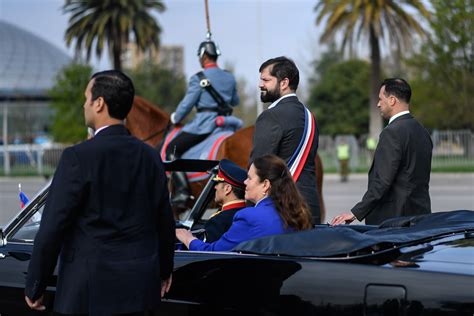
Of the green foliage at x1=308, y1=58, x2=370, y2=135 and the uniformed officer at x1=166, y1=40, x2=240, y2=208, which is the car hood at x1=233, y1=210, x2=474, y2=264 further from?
the green foliage at x1=308, y1=58, x2=370, y2=135

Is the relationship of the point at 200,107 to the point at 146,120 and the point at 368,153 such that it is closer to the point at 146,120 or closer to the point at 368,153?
the point at 146,120

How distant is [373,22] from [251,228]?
27738 millimetres

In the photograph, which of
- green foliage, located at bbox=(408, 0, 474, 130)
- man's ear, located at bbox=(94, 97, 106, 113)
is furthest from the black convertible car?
green foliage, located at bbox=(408, 0, 474, 130)

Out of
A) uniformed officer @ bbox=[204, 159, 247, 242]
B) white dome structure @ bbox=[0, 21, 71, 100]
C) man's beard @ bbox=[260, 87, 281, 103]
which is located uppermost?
white dome structure @ bbox=[0, 21, 71, 100]

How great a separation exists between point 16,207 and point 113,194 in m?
15.3

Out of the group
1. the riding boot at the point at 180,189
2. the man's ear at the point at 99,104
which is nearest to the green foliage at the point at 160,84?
the riding boot at the point at 180,189

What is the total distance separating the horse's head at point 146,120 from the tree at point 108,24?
82.3 feet

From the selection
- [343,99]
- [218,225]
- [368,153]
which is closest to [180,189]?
[218,225]

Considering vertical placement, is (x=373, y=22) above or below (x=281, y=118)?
above

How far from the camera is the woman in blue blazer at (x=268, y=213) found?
4227mm

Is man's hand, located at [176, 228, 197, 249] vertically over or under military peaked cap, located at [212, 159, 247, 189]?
under

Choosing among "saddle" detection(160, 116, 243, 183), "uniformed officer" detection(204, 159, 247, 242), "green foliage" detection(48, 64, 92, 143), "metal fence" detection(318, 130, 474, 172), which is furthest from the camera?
"green foliage" detection(48, 64, 92, 143)

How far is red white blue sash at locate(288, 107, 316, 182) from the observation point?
546 cm

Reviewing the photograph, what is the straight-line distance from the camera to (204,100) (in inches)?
380
